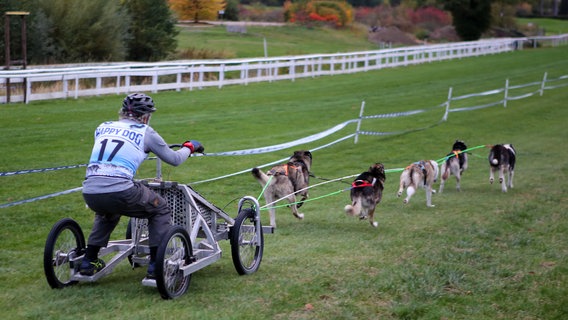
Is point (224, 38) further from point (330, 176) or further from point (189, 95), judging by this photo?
point (330, 176)

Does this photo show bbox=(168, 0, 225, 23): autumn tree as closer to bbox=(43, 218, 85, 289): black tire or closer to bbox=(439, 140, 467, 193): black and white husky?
bbox=(439, 140, 467, 193): black and white husky

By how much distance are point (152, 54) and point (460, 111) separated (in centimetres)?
1959

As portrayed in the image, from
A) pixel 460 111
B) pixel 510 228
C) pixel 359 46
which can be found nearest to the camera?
pixel 510 228

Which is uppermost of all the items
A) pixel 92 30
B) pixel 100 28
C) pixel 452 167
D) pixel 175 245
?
pixel 100 28

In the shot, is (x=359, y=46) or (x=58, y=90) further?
(x=359, y=46)

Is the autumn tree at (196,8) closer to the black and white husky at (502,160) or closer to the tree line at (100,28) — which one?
the tree line at (100,28)

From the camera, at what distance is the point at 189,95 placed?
3186 cm

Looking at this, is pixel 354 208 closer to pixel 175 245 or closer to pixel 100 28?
pixel 175 245

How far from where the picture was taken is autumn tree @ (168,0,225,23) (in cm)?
4868

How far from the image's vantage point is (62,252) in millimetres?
7848

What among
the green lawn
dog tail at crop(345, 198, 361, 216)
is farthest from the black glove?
the green lawn

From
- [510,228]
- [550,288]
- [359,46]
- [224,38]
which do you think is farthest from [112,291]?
[359,46]

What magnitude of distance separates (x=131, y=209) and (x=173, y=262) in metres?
0.65

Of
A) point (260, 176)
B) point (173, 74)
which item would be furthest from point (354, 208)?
point (173, 74)
